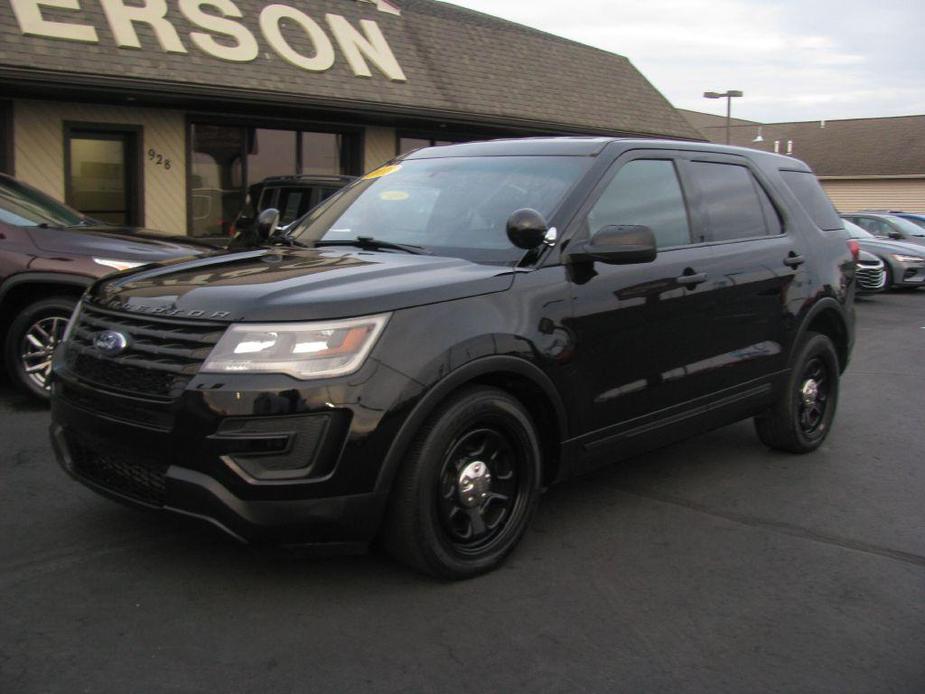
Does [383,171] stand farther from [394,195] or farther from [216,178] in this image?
[216,178]

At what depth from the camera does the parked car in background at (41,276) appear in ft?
22.0

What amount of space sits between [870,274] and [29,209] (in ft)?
47.0

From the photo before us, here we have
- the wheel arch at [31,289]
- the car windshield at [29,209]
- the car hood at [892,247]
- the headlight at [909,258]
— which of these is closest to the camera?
the wheel arch at [31,289]

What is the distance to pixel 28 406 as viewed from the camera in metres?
6.88

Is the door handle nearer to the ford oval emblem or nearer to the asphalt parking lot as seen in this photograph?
the asphalt parking lot

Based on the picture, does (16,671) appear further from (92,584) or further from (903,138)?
(903,138)

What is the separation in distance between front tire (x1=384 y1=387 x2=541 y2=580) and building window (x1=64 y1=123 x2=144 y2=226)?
1040cm

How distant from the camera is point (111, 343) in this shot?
146 inches

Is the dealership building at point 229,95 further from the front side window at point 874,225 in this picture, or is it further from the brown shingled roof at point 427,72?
the front side window at point 874,225

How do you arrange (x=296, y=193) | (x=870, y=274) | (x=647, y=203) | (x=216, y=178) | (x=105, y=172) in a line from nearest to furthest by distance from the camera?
(x=647, y=203), (x=296, y=193), (x=105, y=172), (x=216, y=178), (x=870, y=274)

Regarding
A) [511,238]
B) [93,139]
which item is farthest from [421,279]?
[93,139]

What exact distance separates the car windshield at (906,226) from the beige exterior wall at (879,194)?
72.0 feet

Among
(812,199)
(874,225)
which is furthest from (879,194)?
(812,199)

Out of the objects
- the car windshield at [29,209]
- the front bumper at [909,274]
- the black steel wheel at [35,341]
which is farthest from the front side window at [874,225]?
the black steel wheel at [35,341]
